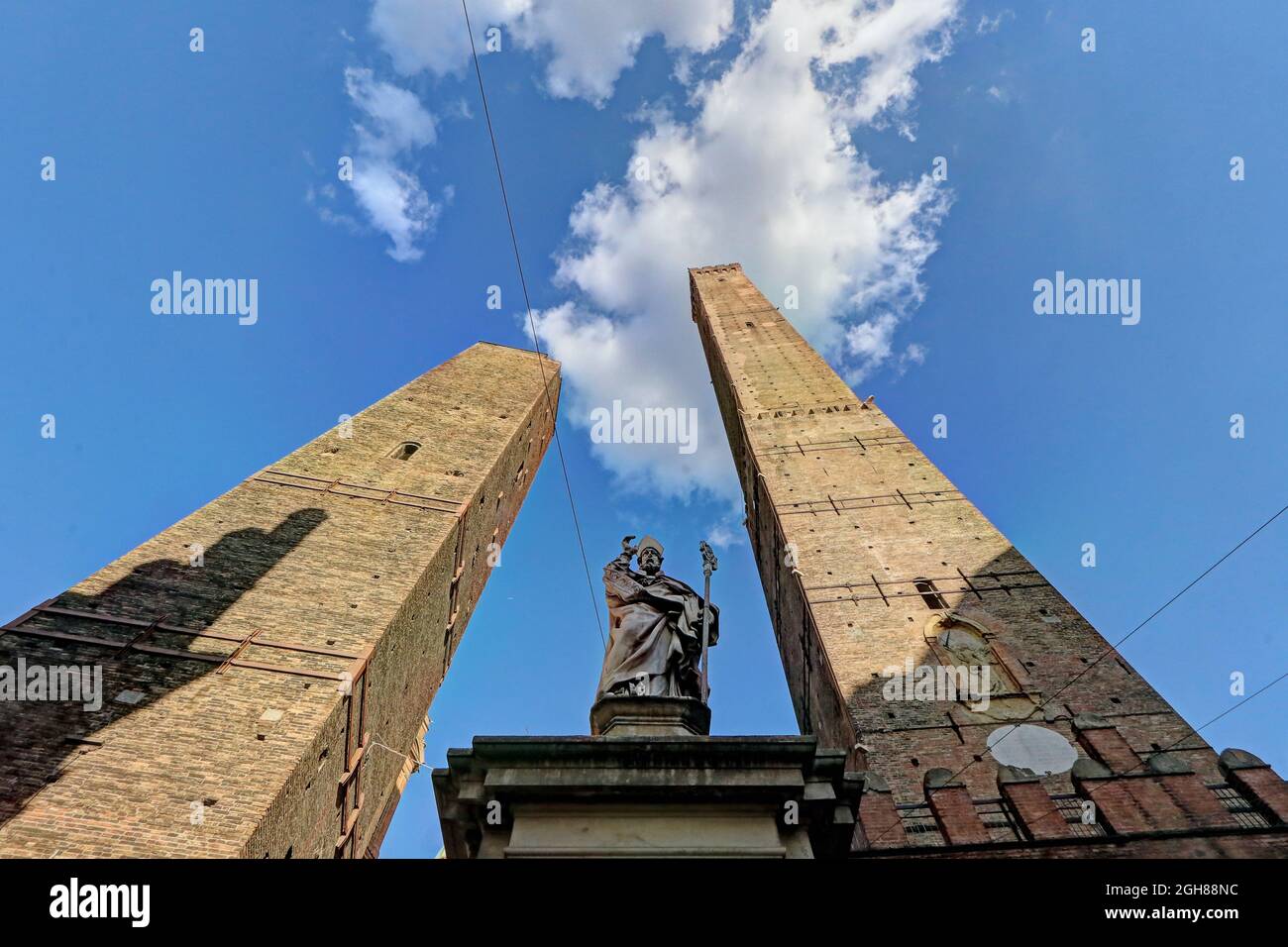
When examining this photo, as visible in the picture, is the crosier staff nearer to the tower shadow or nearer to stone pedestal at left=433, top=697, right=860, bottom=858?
stone pedestal at left=433, top=697, right=860, bottom=858

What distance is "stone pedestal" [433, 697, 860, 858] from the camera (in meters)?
3.65

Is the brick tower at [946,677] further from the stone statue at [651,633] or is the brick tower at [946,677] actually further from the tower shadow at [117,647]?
the tower shadow at [117,647]

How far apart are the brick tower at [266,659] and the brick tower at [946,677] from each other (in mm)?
6116

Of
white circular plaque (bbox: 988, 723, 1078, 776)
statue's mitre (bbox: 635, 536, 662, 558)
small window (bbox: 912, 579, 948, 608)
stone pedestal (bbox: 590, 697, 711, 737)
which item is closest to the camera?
stone pedestal (bbox: 590, 697, 711, 737)

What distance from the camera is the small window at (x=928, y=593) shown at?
39.8 feet

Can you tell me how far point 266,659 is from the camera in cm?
969

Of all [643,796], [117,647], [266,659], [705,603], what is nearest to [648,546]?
[705,603]

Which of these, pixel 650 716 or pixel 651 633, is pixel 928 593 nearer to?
pixel 651 633

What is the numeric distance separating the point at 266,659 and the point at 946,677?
354 inches

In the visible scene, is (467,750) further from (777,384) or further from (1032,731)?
(777,384)

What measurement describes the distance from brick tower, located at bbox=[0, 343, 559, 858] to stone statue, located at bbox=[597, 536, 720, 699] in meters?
4.60

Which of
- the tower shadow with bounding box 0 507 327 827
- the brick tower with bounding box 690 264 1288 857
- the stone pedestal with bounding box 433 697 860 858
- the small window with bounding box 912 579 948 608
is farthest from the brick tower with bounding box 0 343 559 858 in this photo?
the small window with bounding box 912 579 948 608

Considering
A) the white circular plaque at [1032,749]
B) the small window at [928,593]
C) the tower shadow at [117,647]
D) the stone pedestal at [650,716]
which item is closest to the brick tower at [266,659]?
the tower shadow at [117,647]
